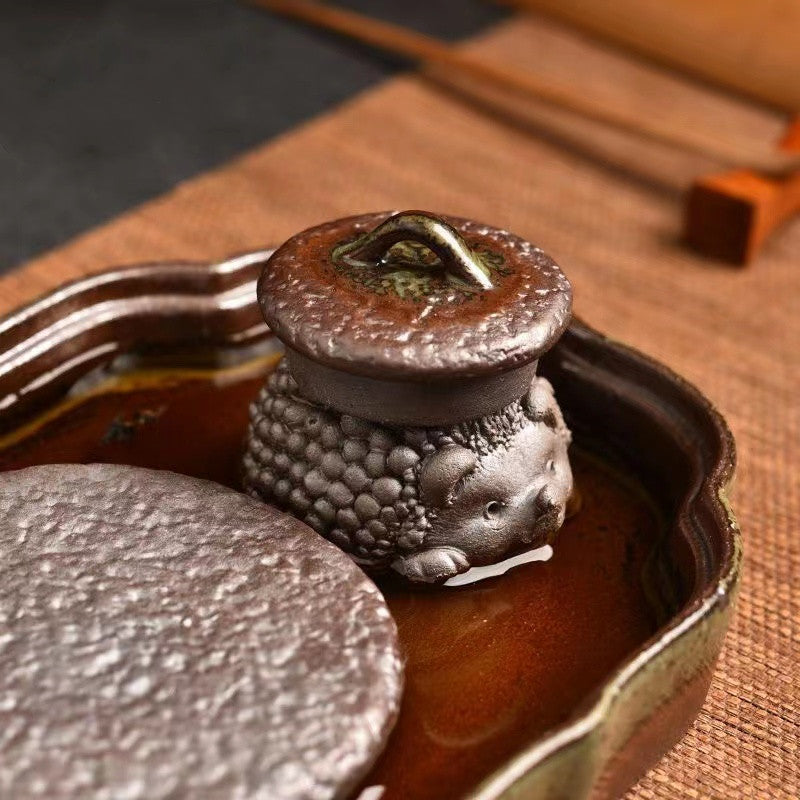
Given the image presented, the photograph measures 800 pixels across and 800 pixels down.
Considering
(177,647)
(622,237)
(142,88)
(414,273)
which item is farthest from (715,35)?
(177,647)

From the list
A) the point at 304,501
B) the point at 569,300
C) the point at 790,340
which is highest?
the point at 569,300

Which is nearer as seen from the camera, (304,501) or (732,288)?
(304,501)

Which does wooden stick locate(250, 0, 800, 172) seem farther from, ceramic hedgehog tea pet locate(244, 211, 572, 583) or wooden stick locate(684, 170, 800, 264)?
ceramic hedgehog tea pet locate(244, 211, 572, 583)

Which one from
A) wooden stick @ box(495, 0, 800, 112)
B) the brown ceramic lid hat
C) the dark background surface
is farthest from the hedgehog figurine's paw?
wooden stick @ box(495, 0, 800, 112)

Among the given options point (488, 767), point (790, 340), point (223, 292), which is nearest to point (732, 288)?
point (790, 340)

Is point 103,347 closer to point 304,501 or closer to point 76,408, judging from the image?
point 76,408

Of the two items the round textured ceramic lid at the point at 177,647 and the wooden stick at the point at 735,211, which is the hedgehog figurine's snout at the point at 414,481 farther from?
the wooden stick at the point at 735,211

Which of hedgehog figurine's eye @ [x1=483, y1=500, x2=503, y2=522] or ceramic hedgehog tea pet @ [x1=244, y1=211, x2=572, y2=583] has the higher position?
ceramic hedgehog tea pet @ [x1=244, y1=211, x2=572, y2=583]
